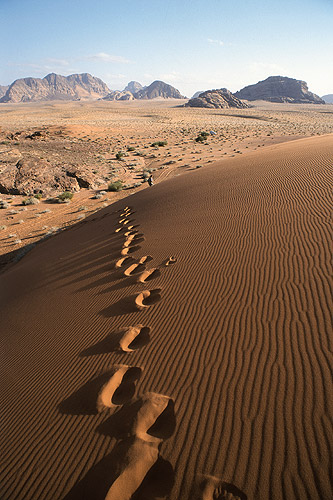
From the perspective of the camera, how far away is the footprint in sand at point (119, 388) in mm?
2818

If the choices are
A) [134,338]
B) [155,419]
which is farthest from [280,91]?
[155,419]

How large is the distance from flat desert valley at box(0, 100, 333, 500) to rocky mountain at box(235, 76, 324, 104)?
158793 millimetres

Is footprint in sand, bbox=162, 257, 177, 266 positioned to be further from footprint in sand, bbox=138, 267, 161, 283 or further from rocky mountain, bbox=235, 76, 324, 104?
rocky mountain, bbox=235, 76, 324, 104

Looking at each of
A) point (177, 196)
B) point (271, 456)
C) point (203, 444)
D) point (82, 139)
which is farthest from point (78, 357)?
point (82, 139)

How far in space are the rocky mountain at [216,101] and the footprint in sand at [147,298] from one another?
109 metres

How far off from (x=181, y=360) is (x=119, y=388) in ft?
2.39

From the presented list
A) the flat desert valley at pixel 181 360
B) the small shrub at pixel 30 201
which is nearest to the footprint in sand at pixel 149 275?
the flat desert valley at pixel 181 360

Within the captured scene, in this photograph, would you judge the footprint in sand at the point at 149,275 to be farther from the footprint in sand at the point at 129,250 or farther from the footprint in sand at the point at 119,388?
the footprint in sand at the point at 119,388

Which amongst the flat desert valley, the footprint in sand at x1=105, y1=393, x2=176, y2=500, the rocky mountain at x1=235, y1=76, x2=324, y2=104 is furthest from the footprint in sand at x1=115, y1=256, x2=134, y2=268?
the rocky mountain at x1=235, y1=76, x2=324, y2=104

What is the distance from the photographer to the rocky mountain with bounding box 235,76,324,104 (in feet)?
470

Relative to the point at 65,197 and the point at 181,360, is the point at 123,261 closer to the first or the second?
the point at 181,360

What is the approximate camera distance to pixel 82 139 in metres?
36.0

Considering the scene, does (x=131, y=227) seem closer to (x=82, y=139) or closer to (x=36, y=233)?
Result: (x=36, y=233)

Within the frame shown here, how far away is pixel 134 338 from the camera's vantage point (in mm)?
3732
